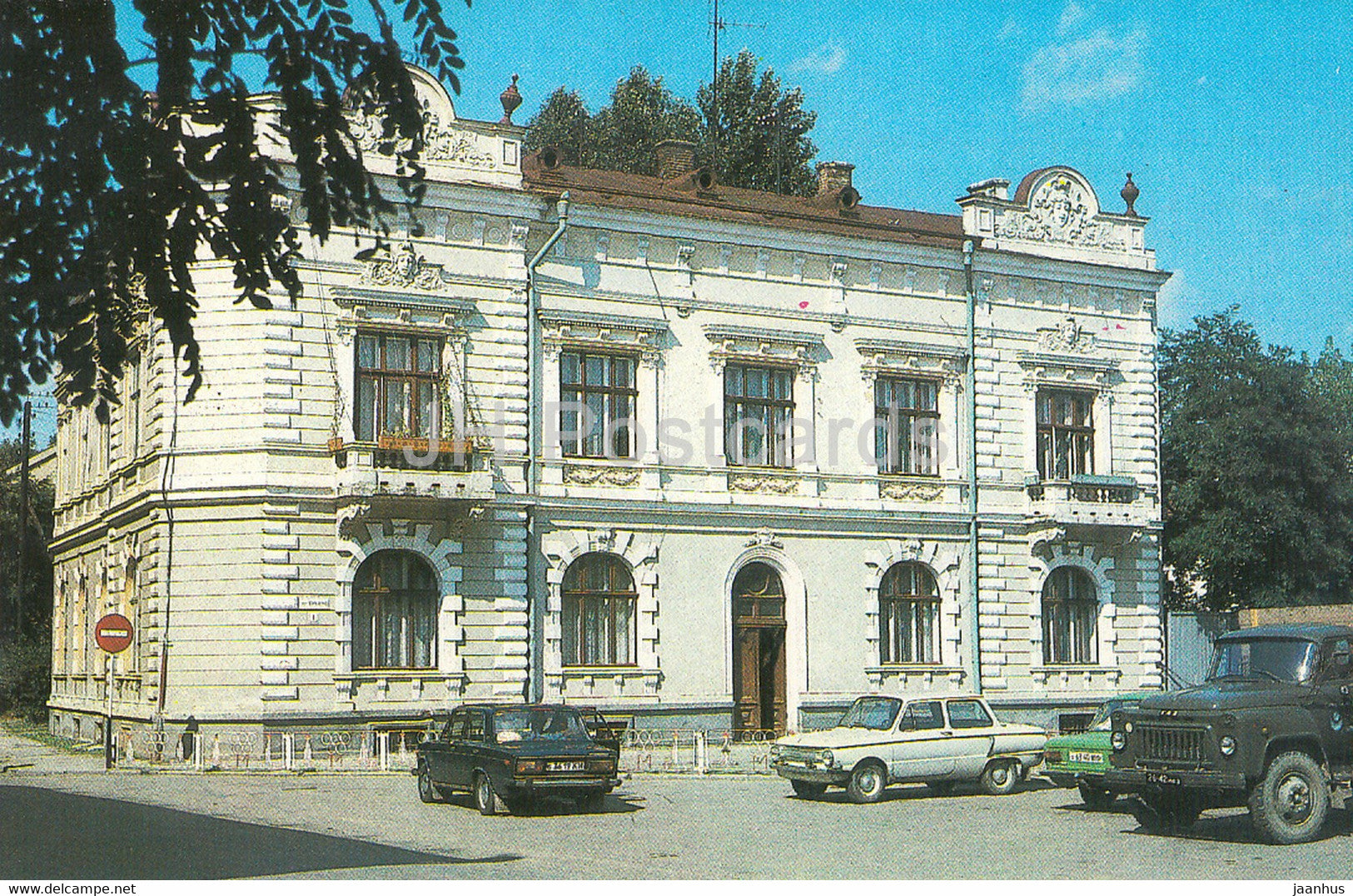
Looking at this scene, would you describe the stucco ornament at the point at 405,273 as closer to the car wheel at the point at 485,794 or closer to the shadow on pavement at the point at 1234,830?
the car wheel at the point at 485,794

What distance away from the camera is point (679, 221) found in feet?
112

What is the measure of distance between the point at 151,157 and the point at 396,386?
735 inches

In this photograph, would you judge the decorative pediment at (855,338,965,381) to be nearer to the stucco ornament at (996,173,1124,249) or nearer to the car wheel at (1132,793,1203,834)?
the stucco ornament at (996,173,1124,249)

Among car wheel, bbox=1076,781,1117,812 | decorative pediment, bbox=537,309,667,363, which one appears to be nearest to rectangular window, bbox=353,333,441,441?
decorative pediment, bbox=537,309,667,363

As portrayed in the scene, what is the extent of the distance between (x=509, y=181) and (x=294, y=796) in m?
14.0

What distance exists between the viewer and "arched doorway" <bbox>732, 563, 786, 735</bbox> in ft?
114

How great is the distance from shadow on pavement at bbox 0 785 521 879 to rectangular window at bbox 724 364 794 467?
16.6m

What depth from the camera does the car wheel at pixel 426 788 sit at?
75.5 feet

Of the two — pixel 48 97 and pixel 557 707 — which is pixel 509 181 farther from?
pixel 48 97

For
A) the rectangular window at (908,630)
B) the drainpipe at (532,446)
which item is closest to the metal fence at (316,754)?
the drainpipe at (532,446)

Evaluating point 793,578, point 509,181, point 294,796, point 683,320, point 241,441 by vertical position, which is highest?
point 509,181
